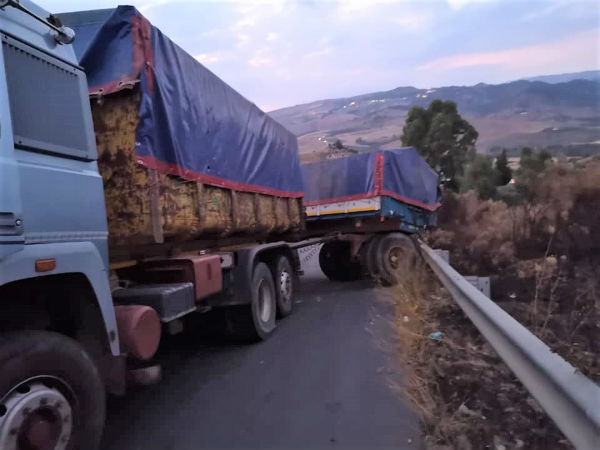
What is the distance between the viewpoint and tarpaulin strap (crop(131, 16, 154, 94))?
4723 millimetres

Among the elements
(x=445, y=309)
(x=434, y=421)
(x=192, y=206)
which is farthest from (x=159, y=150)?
(x=445, y=309)

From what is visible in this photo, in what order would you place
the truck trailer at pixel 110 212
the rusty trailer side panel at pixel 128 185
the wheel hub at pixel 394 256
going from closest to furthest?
the truck trailer at pixel 110 212, the rusty trailer side panel at pixel 128 185, the wheel hub at pixel 394 256

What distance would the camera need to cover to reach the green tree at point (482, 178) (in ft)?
103

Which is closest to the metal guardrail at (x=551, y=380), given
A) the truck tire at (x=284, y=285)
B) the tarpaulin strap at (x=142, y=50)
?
the tarpaulin strap at (x=142, y=50)

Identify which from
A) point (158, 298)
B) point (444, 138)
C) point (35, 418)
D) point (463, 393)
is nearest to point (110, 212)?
point (158, 298)

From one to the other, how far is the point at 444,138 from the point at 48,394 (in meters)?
36.5

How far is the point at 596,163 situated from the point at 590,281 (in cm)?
466

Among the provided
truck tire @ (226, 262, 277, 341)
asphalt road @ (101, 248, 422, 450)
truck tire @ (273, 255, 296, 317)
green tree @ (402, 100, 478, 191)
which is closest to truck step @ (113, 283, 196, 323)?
asphalt road @ (101, 248, 422, 450)

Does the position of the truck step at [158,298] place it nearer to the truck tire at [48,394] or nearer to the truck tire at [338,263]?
the truck tire at [48,394]

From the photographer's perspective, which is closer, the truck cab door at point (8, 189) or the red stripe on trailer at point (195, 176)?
the truck cab door at point (8, 189)

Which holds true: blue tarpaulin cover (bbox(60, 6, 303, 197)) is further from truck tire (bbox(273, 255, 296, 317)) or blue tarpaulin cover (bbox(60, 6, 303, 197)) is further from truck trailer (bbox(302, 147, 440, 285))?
truck trailer (bbox(302, 147, 440, 285))

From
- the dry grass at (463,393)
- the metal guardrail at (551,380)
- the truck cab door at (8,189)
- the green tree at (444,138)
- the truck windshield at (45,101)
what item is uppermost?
the green tree at (444,138)

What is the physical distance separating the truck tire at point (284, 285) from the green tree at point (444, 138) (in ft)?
96.7

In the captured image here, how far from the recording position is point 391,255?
1180 centimetres
